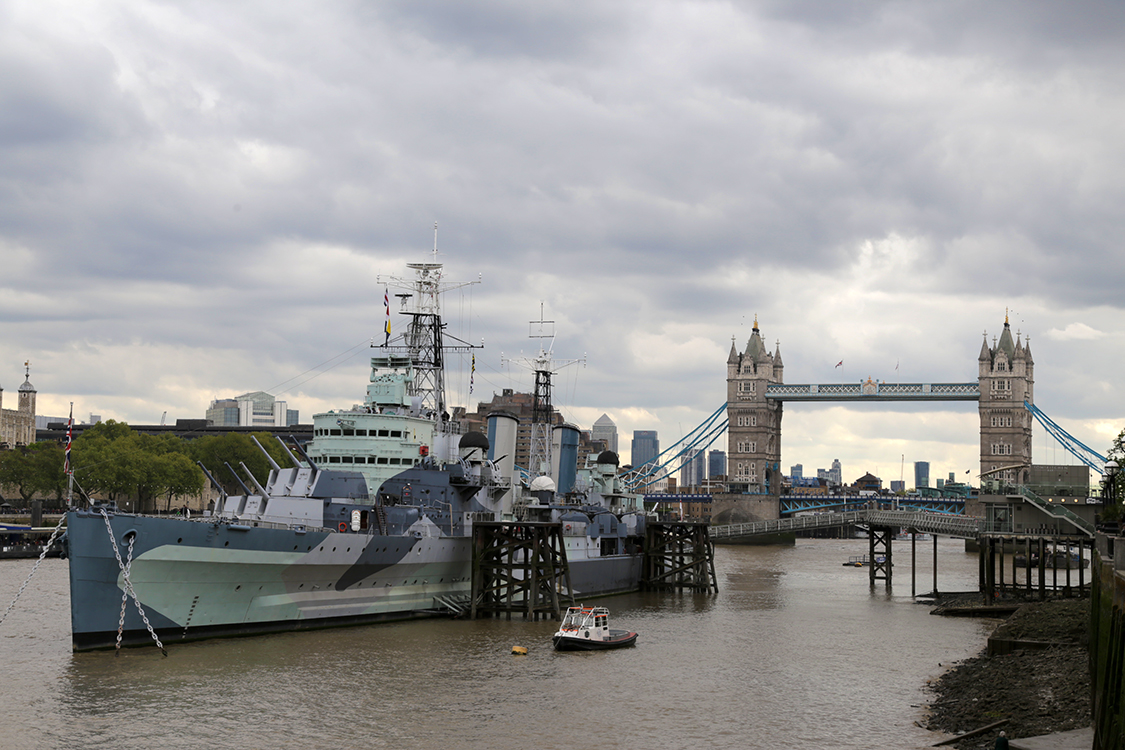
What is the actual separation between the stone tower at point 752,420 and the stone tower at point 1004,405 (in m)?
29.1


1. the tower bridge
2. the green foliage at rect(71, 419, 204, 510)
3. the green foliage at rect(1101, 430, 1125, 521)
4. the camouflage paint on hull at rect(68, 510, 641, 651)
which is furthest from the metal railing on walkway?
the tower bridge

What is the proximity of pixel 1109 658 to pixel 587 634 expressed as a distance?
18.0 m

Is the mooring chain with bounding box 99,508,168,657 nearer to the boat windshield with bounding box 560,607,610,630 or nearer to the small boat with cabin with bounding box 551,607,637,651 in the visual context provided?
the small boat with cabin with bounding box 551,607,637,651

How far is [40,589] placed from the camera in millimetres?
45875

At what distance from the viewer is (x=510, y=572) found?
39.0 meters

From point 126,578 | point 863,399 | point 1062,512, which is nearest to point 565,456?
point 1062,512

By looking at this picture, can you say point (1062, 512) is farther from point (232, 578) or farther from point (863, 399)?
point (863, 399)

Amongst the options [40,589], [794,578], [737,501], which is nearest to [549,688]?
[40,589]

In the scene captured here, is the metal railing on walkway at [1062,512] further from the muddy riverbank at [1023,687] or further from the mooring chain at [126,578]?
the mooring chain at [126,578]

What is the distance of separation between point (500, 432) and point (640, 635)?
12.4 meters

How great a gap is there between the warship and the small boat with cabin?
624 centimetres

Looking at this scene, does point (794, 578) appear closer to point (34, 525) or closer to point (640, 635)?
point (640, 635)

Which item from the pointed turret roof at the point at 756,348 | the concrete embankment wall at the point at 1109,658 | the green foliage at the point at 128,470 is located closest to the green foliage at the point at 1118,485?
the concrete embankment wall at the point at 1109,658

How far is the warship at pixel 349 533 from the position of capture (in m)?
28.0
